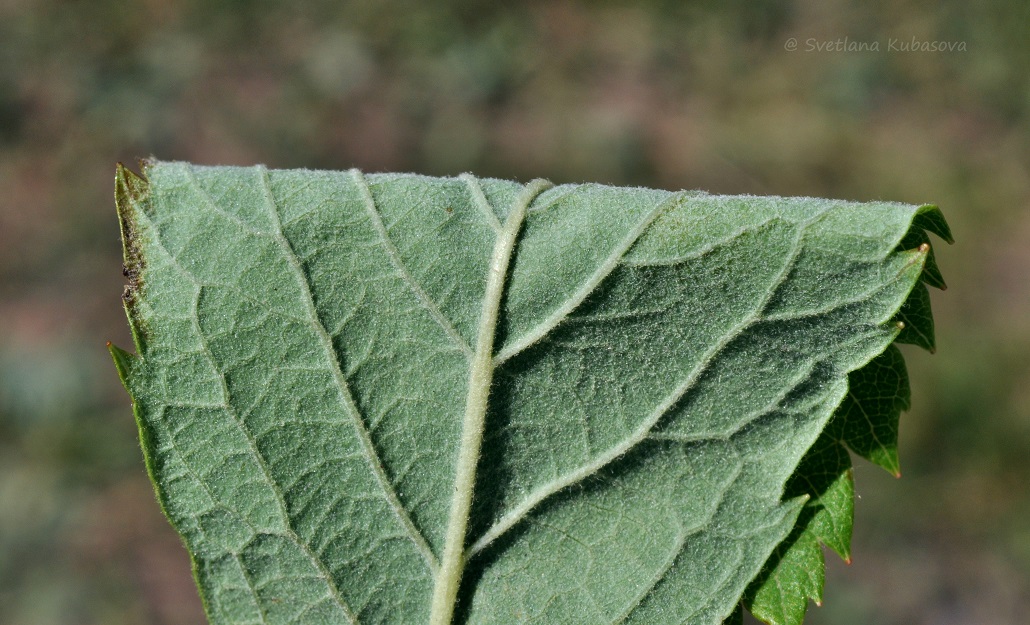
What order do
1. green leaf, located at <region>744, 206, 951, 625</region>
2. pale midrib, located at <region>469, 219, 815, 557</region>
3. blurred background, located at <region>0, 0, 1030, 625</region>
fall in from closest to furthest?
pale midrib, located at <region>469, 219, 815, 557</region> → green leaf, located at <region>744, 206, 951, 625</region> → blurred background, located at <region>0, 0, 1030, 625</region>

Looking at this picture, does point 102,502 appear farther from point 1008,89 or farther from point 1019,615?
point 1008,89

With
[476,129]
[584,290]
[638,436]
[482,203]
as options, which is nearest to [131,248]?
[482,203]

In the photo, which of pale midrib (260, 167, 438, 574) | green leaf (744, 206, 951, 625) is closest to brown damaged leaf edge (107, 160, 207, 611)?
pale midrib (260, 167, 438, 574)

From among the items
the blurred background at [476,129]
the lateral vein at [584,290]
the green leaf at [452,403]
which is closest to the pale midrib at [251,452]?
the green leaf at [452,403]

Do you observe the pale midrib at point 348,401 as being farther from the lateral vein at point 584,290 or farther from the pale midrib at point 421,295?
the lateral vein at point 584,290

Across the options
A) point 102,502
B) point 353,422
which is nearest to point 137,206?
point 353,422

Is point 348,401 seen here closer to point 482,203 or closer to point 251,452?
point 251,452

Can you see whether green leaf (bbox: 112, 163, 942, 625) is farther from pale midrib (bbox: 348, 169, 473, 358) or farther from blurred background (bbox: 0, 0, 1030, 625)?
blurred background (bbox: 0, 0, 1030, 625)
